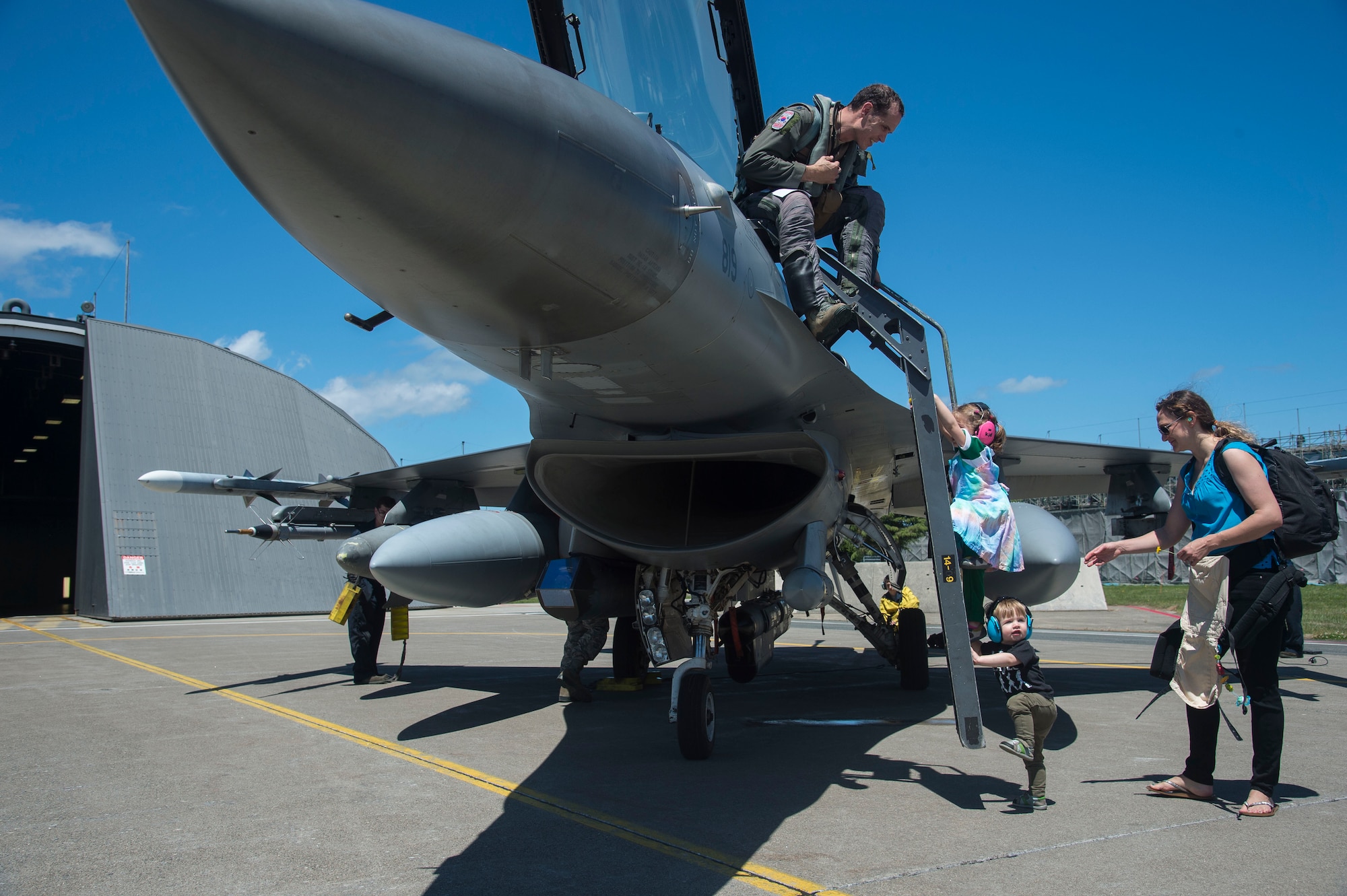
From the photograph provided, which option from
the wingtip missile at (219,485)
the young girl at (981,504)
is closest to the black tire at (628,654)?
the young girl at (981,504)

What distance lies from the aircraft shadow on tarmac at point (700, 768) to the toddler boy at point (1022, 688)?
234 millimetres

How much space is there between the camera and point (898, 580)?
23.5 feet

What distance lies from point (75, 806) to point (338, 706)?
3106 mm

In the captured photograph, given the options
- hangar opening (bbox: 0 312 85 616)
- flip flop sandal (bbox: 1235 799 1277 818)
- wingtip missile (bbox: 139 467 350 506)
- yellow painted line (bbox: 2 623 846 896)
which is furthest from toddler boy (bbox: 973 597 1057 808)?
hangar opening (bbox: 0 312 85 616)

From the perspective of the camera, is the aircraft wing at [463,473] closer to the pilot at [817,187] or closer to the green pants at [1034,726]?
the pilot at [817,187]

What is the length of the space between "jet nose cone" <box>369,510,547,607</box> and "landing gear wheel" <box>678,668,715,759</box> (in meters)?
1.79

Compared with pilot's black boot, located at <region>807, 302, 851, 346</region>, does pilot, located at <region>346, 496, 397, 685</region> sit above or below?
below

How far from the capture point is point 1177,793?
3.75 metres

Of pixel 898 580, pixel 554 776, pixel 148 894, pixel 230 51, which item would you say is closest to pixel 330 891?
pixel 148 894

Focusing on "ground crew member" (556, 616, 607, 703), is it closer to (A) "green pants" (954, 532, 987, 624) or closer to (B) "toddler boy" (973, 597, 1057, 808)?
(A) "green pants" (954, 532, 987, 624)

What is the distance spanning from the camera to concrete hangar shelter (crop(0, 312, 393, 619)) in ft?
69.9

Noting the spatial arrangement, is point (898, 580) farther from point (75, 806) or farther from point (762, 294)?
point (75, 806)

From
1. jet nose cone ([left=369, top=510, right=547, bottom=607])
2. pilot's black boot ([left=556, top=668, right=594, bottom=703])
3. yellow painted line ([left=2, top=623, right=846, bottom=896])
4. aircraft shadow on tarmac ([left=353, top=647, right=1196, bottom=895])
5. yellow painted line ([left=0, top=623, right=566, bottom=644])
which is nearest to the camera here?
yellow painted line ([left=2, top=623, right=846, bottom=896])

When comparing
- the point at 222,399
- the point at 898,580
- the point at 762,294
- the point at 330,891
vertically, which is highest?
the point at 222,399
